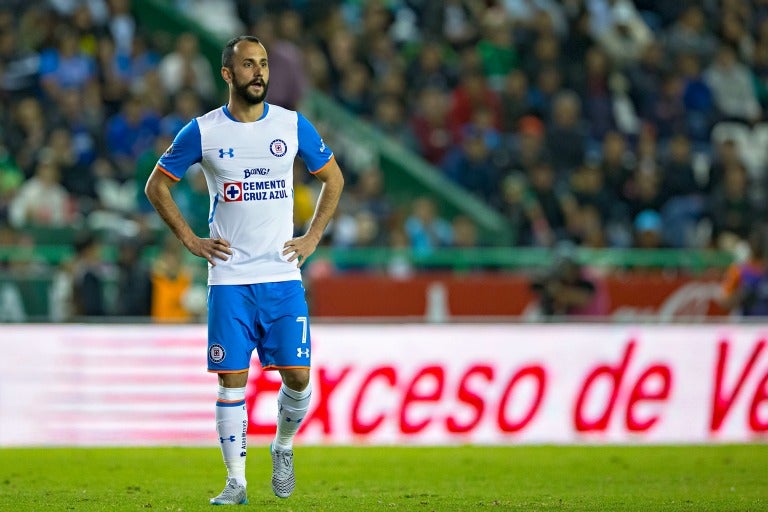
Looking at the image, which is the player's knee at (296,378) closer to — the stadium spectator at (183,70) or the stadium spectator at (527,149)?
the stadium spectator at (183,70)

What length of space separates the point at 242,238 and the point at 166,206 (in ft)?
1.48

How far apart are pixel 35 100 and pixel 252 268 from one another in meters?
10.4

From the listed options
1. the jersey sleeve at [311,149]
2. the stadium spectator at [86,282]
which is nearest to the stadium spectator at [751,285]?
the stadium spectator at [86,282]

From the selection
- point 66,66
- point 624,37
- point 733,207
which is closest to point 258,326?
point 66,66

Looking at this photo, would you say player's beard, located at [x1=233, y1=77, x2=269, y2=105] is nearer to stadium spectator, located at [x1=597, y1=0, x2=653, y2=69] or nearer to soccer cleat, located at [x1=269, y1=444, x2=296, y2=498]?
soccer cleat, located at [x1=269, y1=444, x2=296, y2=498]

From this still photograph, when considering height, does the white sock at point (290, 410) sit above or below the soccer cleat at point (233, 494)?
above

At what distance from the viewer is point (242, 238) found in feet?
25.7

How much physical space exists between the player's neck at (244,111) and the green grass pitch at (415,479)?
2.09m

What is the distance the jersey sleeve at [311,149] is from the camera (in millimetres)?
8016

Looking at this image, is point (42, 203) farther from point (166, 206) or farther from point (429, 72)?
point (166, 206)

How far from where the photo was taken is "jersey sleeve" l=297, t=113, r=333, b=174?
802 centimetres

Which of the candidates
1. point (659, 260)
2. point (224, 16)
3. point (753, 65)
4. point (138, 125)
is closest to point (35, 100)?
point (138, 125)

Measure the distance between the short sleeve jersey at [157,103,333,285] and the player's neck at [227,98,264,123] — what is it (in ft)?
0.09

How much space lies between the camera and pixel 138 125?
17344mm
